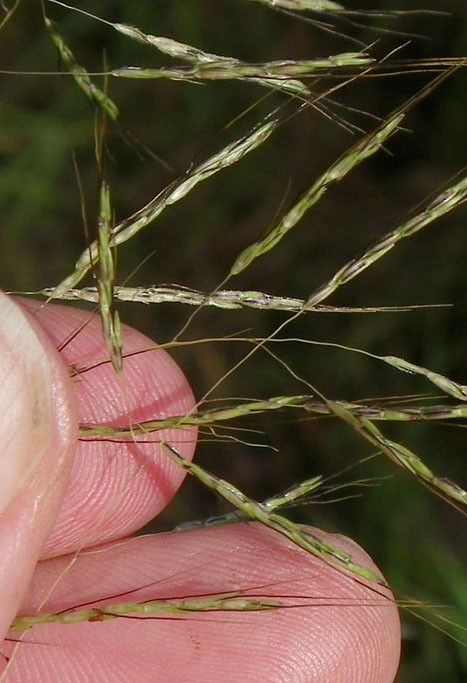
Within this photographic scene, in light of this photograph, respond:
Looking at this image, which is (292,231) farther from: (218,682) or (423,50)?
(218,682)

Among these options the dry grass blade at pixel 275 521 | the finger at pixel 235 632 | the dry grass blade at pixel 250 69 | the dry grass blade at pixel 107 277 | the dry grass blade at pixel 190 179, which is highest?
the dry grass blade at pixel 250 69

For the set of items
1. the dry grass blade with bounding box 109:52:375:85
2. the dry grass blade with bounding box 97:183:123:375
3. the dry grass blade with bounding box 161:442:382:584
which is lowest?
the dry grass blade with bounding box 161:442:382:584

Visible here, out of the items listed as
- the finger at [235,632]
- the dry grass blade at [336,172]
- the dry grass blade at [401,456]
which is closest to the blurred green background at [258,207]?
the finger at [235,632]

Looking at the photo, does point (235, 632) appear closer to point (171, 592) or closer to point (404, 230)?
point (171, 592)

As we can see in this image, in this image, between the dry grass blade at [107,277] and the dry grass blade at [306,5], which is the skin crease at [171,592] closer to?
the dry grass blade at [107,277]

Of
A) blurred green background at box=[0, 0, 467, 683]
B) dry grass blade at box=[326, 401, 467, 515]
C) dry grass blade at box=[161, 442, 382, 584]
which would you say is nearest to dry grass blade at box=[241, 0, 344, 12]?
dry grass blade at box=[326, 401, 467, 515]

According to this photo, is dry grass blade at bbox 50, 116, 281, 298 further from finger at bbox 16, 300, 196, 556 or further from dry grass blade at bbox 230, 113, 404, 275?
finger at bbox 16, 300, 196, 556

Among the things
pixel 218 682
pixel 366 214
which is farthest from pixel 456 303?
pixel 218 682

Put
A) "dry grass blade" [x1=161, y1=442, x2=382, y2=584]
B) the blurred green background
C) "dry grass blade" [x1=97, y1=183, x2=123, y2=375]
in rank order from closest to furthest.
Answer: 1. "dry grass blade" [x1=97, y1=183, x2=123, y2=375]
2. "dry grass blade" [x1=161, y1=442, x2=382, y2=584]
3. the blurred green background
